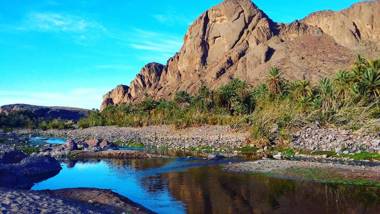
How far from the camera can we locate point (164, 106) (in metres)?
111

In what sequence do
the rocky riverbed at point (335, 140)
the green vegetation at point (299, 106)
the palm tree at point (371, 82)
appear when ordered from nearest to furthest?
the rocky riverbed at point (335, 140) → the green vegetation at point (299, 106) → the palm tree at point (371, 82)

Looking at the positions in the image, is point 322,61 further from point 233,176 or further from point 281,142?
point 233,176

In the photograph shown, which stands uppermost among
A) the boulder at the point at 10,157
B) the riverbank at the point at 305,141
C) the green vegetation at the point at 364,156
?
the riverbank at the point at 305,141

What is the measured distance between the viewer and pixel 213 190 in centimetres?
2558

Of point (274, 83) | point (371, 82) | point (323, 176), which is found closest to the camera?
point (323, 176)

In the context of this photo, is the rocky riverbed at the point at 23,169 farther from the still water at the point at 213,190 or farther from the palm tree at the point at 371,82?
the palm tree at the point at 371,82

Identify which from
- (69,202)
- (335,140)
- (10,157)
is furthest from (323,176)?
(10,157)

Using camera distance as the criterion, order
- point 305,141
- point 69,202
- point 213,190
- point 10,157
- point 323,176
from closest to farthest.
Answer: point 69,202 → point 213,190 → point 323,176 → point 10,157 → point 305,141

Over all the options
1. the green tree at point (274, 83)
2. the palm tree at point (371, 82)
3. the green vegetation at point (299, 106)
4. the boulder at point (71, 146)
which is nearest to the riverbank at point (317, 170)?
the green vegetation at point (299, 106)

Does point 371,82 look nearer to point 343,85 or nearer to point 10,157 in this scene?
point 343,85

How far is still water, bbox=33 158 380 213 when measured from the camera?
2103 centimetres

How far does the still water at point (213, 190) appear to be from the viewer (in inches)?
828

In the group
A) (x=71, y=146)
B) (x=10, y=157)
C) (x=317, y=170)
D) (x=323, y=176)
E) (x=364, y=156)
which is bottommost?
(x=323, y=176)

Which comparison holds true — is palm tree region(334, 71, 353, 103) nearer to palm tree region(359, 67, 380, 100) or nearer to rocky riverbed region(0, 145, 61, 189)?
palm tree region(359, 67, 380, 100)
